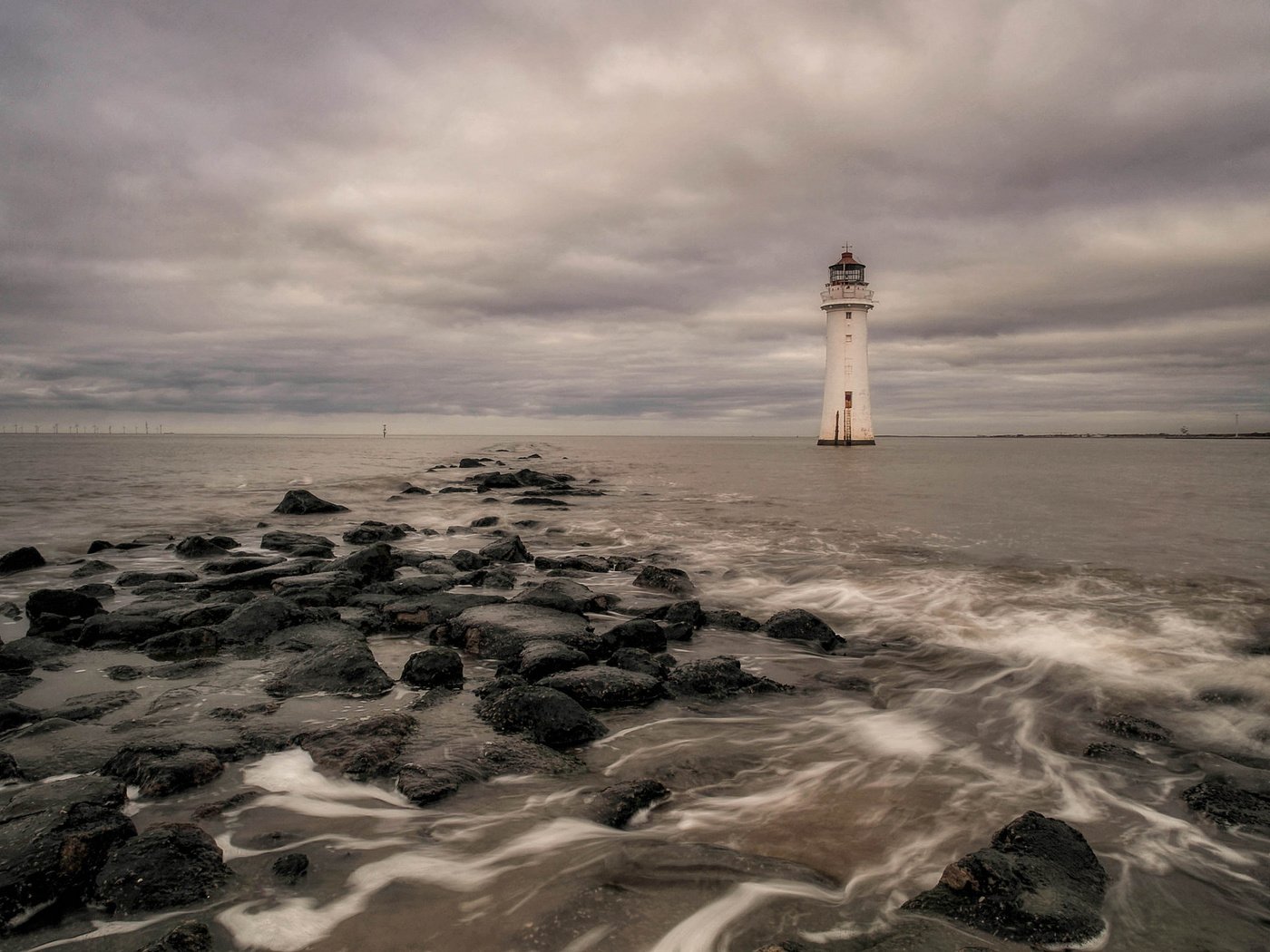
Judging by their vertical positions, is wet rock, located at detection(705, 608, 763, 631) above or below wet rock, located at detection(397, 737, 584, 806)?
below

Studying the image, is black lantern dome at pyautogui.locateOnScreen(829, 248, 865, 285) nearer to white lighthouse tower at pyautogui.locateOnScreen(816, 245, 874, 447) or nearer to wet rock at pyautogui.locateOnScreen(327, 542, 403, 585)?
white lighthouse tower at pyautogui.locateOnScreen(816, 245, 874, 447)

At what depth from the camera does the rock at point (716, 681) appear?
5.56 metres

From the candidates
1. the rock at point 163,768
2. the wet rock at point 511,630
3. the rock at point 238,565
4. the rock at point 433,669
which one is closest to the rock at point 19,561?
the rock at point 238,565

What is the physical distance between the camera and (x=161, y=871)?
287 centimetres

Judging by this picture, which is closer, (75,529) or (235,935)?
(235,935)

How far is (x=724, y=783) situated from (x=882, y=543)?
10.7 metres

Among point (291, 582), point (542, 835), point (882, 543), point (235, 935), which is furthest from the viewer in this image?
point (882, 543)

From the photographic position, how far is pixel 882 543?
1391 centimetres

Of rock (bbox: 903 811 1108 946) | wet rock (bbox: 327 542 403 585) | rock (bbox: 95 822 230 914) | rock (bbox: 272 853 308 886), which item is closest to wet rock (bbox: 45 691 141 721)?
rock (bbox: 95 822 230 914)

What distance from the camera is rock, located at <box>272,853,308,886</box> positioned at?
304cm

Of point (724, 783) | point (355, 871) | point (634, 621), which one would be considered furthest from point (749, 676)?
point (355, 871)

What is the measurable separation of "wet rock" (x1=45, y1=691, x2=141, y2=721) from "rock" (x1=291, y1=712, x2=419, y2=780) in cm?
156

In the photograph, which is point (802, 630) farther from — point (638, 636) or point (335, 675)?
point (335, 675)

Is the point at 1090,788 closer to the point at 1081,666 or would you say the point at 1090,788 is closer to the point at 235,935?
the point at 1081,666
